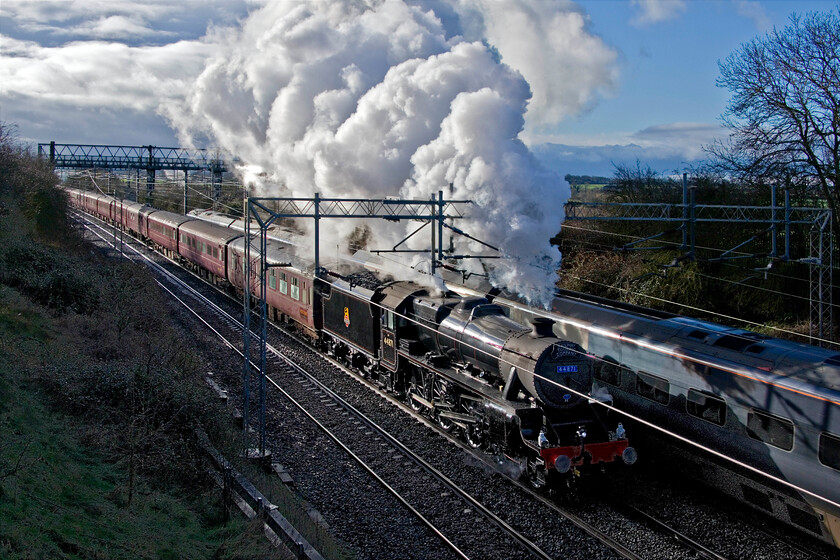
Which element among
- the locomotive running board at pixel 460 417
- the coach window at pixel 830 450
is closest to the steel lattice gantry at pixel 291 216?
the locomotive running board at pixel 460 417

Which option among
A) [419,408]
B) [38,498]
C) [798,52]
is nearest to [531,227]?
[419,408]

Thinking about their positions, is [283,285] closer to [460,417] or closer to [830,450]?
[460,417]

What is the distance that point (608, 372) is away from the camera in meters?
12.2

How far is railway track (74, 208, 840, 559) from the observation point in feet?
28.7

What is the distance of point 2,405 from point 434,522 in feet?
21.1

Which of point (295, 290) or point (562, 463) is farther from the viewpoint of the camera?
point (295, 290)

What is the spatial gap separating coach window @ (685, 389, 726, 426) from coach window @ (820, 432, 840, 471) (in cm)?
151

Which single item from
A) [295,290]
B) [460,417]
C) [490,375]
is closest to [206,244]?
[295,290]

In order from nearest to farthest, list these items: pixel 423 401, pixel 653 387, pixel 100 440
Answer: pixel 100 440
pixel 653 387
pixel 423 401

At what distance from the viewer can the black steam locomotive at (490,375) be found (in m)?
10.2

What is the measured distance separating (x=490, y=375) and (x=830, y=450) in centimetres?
529

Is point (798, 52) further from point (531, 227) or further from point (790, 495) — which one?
point (790, 495)

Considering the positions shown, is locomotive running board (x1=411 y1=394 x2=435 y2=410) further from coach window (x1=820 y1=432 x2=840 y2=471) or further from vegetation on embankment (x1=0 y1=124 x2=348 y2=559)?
coach window (x1=820 y1=432 x2=840 y2=471)

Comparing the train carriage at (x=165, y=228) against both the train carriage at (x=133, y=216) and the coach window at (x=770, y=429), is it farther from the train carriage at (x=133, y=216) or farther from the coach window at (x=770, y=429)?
the coach window at (x=770, y=429)
